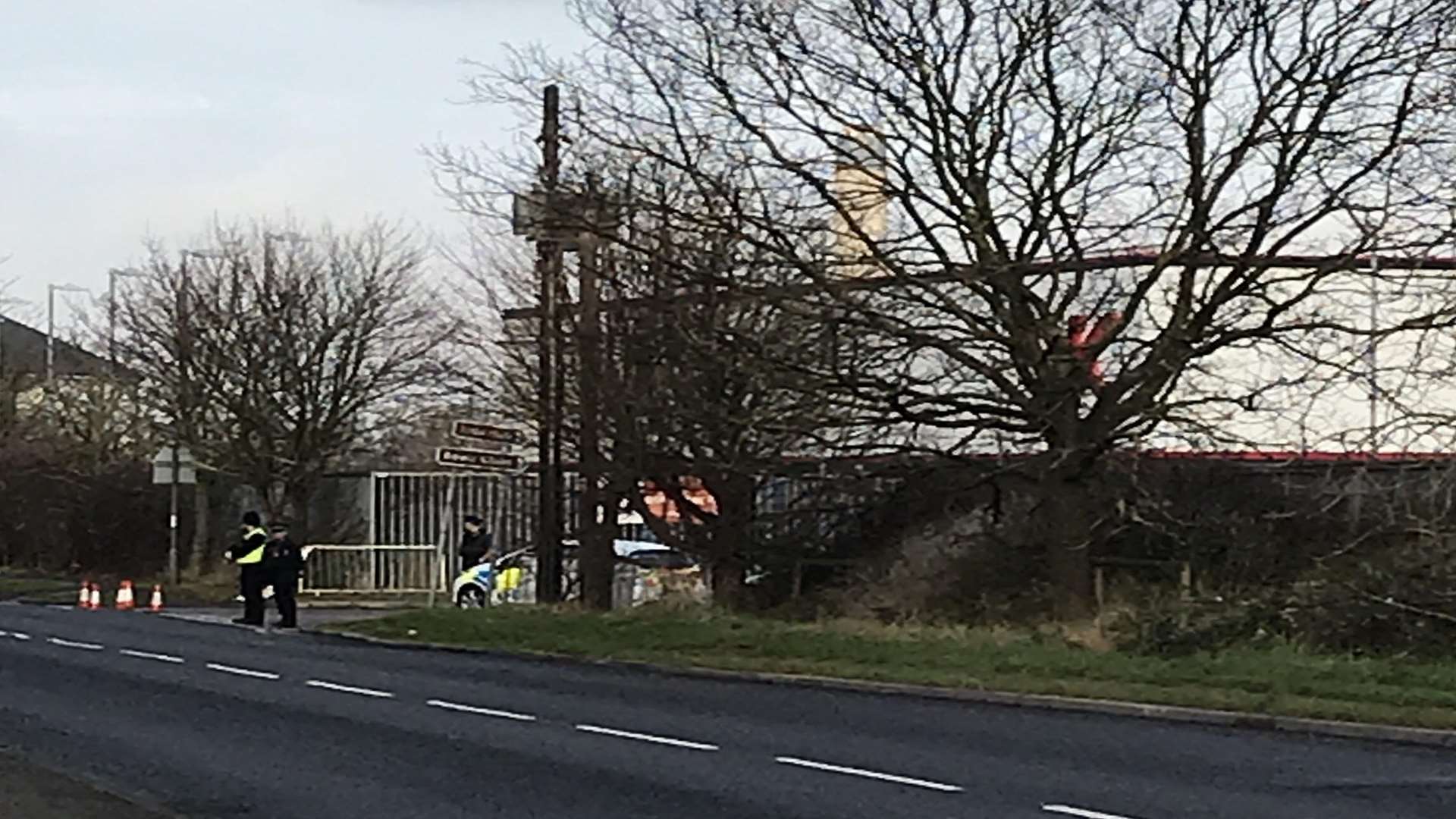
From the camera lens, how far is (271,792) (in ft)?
40.0

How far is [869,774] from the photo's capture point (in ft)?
42.1

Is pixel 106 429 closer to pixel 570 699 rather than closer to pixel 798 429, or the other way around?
pixel 798 429

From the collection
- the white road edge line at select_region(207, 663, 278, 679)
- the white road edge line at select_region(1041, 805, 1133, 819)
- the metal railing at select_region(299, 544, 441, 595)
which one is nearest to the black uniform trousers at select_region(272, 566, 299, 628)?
the white road edge line at select_region(207, 663, 278, 679)

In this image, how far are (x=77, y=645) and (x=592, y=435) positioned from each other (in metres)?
6.73

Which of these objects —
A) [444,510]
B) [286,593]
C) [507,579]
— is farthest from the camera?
[444,510]

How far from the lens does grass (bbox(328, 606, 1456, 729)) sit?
16.9 metres

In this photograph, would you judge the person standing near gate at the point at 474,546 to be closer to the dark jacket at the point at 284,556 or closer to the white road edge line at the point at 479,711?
the dark jacket at the point at 284,556

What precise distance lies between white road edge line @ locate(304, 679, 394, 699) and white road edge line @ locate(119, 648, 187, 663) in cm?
311

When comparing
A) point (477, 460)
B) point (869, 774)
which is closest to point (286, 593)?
point (477, 460)

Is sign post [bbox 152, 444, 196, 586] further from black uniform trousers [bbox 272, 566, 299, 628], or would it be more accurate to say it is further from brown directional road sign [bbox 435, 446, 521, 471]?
brown directional road sign [bbox 435, 446, 521, 471]

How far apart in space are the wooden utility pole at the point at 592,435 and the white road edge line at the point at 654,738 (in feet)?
34.3

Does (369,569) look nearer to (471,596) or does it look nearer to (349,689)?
(471,596)

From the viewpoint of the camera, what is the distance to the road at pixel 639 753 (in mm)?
11625

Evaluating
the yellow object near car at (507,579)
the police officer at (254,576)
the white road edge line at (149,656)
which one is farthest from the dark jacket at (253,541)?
the white road edge line at (149,656)
